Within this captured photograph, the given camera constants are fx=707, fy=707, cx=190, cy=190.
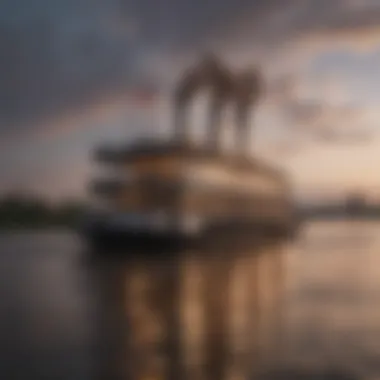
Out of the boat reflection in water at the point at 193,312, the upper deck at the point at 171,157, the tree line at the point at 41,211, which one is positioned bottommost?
the boat reflection in water at the point at 193,312

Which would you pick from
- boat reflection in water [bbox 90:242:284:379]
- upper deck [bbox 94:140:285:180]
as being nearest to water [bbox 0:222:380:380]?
boat reflection in water [bbox 90:242:284:379]

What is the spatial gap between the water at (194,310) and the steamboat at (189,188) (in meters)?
0.04

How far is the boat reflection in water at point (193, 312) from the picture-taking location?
1.02 metres

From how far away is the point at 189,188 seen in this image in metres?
1.03

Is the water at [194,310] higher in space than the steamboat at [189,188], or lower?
lower

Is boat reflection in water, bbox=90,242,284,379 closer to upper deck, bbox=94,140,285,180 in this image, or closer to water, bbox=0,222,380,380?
water, bbox=0,222,380,380

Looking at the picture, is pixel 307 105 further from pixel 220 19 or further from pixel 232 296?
pixel 232 296

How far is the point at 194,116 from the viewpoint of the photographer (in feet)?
3.40

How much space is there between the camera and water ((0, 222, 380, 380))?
40.2 inches

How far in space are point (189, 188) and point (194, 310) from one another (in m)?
0.18

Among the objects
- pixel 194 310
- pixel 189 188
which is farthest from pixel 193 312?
pixel 189 188

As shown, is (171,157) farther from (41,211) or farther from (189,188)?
(41,211)

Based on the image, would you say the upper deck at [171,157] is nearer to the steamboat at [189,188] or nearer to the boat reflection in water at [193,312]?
the steamboat at [189,188]

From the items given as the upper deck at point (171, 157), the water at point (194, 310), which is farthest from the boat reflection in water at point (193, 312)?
the upper deck at point (171, 157)
